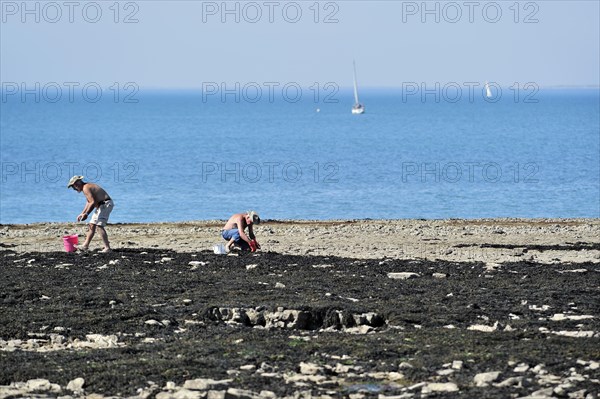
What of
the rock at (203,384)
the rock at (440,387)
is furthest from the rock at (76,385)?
the rock at (440,387)

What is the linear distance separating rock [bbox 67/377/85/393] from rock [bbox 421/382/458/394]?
3249 mm

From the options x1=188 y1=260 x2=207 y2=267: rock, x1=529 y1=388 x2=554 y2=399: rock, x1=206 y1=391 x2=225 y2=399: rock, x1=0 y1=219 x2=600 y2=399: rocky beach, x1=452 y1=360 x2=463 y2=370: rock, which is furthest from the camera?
x1=188 y1=260 x2=207 y2=267: rock

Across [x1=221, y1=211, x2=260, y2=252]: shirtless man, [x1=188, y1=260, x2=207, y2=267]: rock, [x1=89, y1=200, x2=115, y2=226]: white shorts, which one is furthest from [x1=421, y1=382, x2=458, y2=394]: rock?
[x1=89, y1=200, x2=115, y2=226]: white shorts

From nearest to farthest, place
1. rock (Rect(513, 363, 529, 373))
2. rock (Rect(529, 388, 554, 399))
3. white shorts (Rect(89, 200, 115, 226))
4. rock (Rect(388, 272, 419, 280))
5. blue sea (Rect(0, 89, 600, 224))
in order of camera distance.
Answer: rock (Rect(529, 388, 554, 399))
rock (Rect(513, 363, 529, 373))
rock (Rect(388, 272, 419, 280))
white shorts (Rect(89, 200, 115, 226))
blue sea (Rect(0, 89, 600, 224))

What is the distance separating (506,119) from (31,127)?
199ft

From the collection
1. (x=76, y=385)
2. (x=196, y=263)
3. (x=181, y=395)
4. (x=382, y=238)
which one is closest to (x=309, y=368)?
(x=181, y=395)

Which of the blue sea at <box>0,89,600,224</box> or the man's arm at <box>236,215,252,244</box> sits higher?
the man's arm at <box>236,215,252,244</box>

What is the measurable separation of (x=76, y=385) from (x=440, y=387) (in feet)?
11.4

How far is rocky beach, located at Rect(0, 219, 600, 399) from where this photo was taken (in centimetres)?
1163

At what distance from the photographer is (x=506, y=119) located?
508 ft

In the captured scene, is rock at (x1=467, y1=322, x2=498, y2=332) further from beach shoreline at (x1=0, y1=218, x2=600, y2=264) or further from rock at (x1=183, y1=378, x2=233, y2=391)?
beach shoreline at (x1=0, y1=218, x2=600, y2=264)

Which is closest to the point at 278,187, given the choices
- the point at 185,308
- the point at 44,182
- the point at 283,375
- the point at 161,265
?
the point at 44,182

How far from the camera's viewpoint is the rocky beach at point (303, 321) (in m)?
11.6

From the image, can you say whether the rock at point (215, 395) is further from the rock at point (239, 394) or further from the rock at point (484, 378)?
the rock at point (484, 378)
